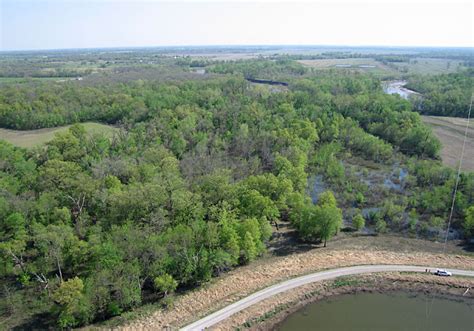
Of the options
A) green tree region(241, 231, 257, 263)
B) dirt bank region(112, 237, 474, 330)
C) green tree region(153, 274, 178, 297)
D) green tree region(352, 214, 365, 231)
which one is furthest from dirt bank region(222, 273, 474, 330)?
green tree region(352, 214, 365, 231)

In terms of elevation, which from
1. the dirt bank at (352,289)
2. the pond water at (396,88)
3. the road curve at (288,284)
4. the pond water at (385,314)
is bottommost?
the pond water at (385,314)

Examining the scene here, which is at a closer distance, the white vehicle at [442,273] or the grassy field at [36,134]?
the white vehicle at [442,273]

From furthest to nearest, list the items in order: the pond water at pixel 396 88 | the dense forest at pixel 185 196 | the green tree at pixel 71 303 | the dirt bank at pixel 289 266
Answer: the pond water at pixel 396 88, the dense forest at pixel 185 196, the dirt bank at pixel 289 266, the green tree at pixel 71 303

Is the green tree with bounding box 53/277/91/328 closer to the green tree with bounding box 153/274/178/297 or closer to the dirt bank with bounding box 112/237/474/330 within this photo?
the dirt bank with bounding box 112/237/474/330

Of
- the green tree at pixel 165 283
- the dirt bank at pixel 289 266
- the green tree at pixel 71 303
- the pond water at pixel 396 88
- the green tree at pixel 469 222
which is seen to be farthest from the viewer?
the pond water at pixel 396 88

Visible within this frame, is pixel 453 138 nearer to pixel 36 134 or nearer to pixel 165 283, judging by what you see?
pixel 165 283

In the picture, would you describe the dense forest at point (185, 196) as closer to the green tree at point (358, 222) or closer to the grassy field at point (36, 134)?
the green tree at point (358, 222)

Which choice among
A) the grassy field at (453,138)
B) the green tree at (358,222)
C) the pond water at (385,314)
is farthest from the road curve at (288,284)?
the grassy field at (453,138)
